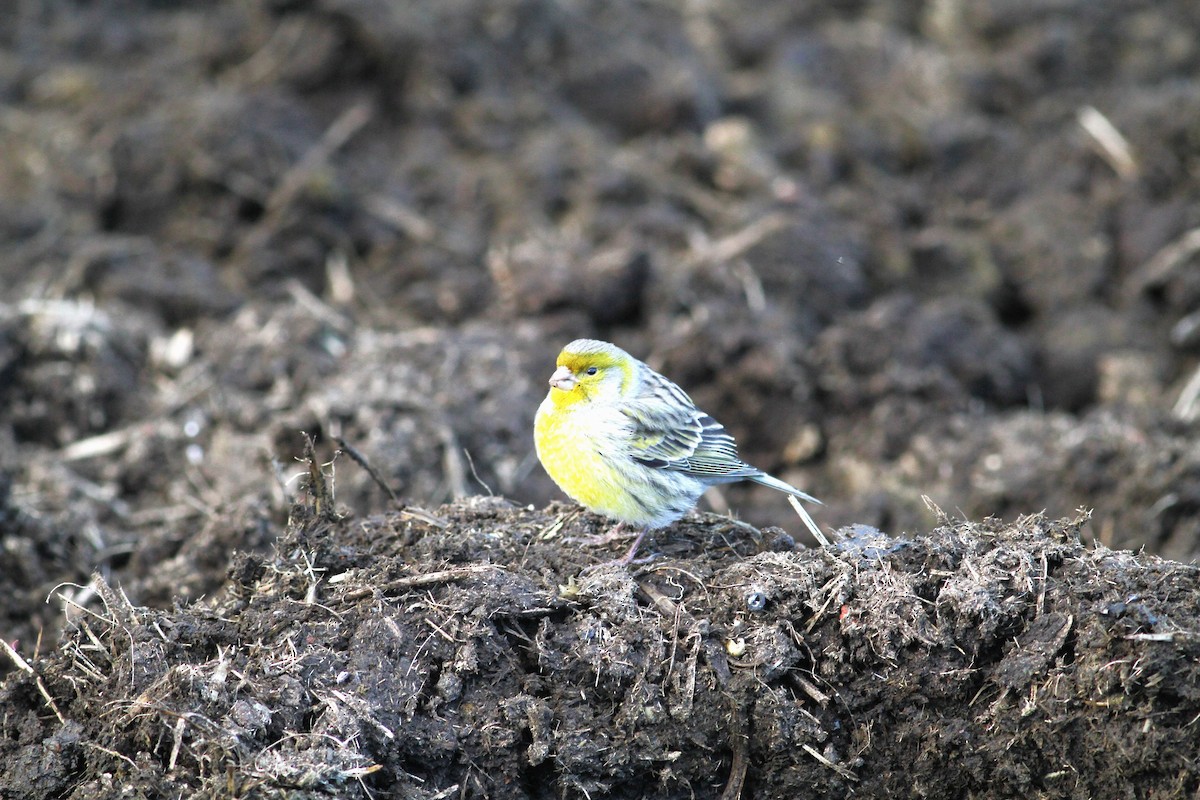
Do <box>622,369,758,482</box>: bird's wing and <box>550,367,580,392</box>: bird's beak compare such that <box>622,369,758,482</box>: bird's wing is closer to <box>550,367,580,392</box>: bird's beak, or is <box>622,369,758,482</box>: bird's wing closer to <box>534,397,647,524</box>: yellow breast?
<box>534,397,647,524</box>: yellow breast

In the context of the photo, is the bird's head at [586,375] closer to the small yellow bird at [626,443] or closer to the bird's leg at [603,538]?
the small yellow bird at [626,443]

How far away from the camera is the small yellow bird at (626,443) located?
5301mm

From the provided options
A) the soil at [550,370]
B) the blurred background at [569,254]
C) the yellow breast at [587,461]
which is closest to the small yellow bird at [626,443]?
the yellow breast at [587,461]

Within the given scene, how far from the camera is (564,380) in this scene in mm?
5613

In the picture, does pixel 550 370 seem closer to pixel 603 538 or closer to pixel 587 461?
pixel 587 461

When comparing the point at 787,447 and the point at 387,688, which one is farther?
the point at 787,447

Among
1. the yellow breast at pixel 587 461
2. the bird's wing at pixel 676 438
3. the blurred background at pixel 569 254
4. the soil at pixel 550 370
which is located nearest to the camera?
the soil at pixel 550 370

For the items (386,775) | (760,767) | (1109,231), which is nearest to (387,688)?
(386,775)

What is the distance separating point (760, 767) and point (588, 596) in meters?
0.88

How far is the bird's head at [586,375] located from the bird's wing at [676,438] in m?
0.14

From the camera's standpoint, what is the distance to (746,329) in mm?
8602

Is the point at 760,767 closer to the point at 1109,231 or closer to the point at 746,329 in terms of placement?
the point at 746,329

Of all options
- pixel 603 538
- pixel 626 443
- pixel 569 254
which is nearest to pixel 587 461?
pixel 626 443

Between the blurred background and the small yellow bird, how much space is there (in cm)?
128
